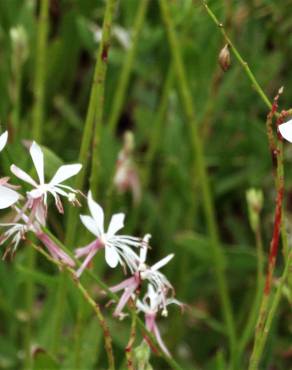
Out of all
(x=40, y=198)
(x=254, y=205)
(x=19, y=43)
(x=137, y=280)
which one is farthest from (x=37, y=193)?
(x=19, y=43)

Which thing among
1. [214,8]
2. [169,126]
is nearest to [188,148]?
[169,126]

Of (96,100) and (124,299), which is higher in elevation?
(96,100)

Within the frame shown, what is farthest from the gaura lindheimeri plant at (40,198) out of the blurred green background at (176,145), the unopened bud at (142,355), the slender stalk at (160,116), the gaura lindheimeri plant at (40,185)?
the slender stalk at (160,116)

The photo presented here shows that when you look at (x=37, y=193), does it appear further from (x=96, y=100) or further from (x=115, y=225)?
(x=96, y=100)

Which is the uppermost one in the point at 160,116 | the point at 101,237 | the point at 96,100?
the point at 160,116

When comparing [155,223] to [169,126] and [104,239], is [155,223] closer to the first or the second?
[169,126]

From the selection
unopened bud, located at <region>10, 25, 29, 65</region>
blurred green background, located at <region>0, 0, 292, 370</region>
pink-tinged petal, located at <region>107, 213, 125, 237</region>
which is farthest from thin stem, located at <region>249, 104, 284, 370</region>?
unopened bud, located at <region>10, 25, 29, 65</region>

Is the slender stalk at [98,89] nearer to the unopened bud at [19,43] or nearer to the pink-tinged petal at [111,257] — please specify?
the pink-tinged petal at [111,257]
